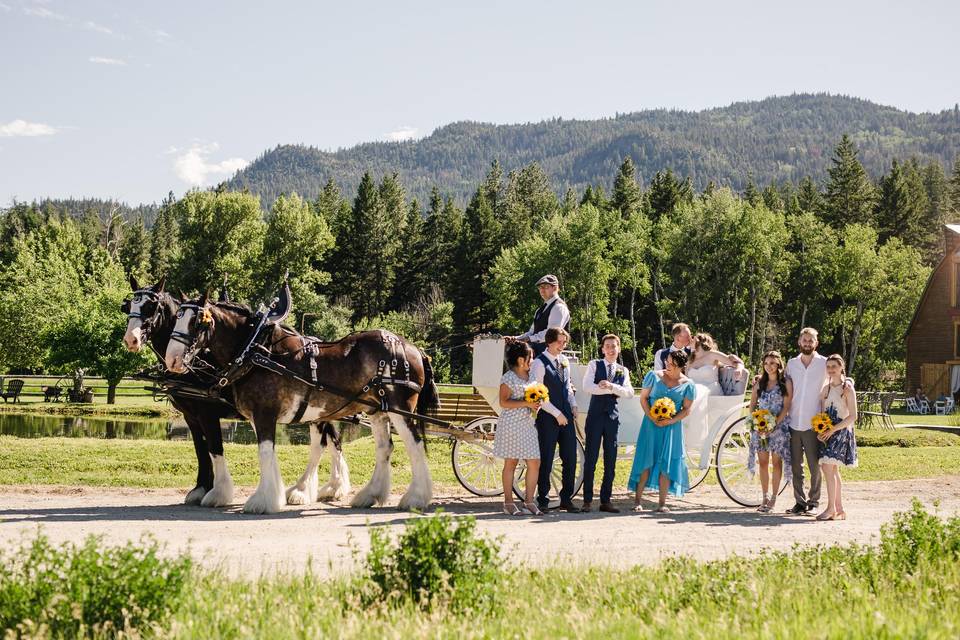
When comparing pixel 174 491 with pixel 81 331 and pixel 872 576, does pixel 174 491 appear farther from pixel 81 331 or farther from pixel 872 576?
pixel 81 331

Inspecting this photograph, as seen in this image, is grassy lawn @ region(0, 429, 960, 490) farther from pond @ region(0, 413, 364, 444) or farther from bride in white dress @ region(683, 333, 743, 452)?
pond @ region(0, 413, 364, 444)

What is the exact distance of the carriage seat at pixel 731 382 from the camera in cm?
1109

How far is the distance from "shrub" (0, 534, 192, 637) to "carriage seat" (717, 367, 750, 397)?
25.3ft

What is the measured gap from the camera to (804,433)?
10000mm

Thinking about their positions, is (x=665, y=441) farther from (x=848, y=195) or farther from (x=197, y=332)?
(x=848, y=195)

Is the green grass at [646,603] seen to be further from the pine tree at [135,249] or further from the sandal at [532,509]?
the pine tree at [135,249]

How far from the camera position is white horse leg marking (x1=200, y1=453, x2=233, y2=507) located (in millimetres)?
9875

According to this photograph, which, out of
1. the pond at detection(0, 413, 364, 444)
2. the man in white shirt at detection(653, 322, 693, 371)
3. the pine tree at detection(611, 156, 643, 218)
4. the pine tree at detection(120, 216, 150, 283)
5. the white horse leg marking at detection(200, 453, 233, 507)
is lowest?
the pond at detection(0, 413, 364, 444)

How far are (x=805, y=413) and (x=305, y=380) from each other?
5385 mm

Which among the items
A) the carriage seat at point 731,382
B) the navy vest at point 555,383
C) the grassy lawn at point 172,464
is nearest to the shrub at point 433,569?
the navy vest at point 555,383

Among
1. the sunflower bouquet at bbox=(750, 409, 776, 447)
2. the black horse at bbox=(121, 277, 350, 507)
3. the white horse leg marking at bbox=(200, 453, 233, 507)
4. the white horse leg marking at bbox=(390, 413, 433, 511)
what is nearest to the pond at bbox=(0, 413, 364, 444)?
the black horse at bbox=(121, 277, 350, 507)

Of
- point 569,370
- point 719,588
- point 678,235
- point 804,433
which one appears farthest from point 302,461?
point 678,235

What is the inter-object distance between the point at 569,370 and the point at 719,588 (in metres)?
4.94

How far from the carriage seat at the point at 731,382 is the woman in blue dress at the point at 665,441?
3.15 ft
